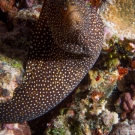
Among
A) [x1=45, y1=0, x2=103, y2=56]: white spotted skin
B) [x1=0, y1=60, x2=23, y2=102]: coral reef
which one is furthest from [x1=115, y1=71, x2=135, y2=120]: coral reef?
[x1=0, y1=60, x2=23, y2=102]: coral reef

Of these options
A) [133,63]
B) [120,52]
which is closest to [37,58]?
[120,52]

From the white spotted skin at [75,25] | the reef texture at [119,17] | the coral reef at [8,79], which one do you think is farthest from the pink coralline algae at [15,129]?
the reef texture at [119,17]

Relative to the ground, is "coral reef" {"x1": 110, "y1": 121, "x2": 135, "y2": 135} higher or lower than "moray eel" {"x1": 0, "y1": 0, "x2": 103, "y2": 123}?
lower

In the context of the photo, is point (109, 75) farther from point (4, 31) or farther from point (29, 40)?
point (4, 31)

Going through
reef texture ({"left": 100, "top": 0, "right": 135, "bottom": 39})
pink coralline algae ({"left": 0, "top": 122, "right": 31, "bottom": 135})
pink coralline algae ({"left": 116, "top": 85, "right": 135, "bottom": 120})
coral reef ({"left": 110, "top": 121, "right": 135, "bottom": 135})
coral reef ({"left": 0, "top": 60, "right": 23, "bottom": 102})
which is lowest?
pink coralline algae ({"left": 0, "top": 122, "right": 31, "bottom": 135})

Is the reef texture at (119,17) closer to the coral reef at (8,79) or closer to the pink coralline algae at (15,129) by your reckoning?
the coral reef at (8,79)

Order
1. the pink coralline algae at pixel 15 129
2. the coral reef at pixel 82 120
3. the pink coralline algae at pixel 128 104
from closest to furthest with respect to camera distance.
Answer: the pink coralline algae at pixel 15 129
the coral reef at pixel 82 120
the pink coralline algae at pixel 128 104

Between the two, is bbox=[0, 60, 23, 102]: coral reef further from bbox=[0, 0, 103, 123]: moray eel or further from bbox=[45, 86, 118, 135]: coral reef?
bbox=[45, 86, 118, 135]: coral reef

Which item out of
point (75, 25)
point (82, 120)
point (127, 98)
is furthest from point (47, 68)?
point (127, 98)
